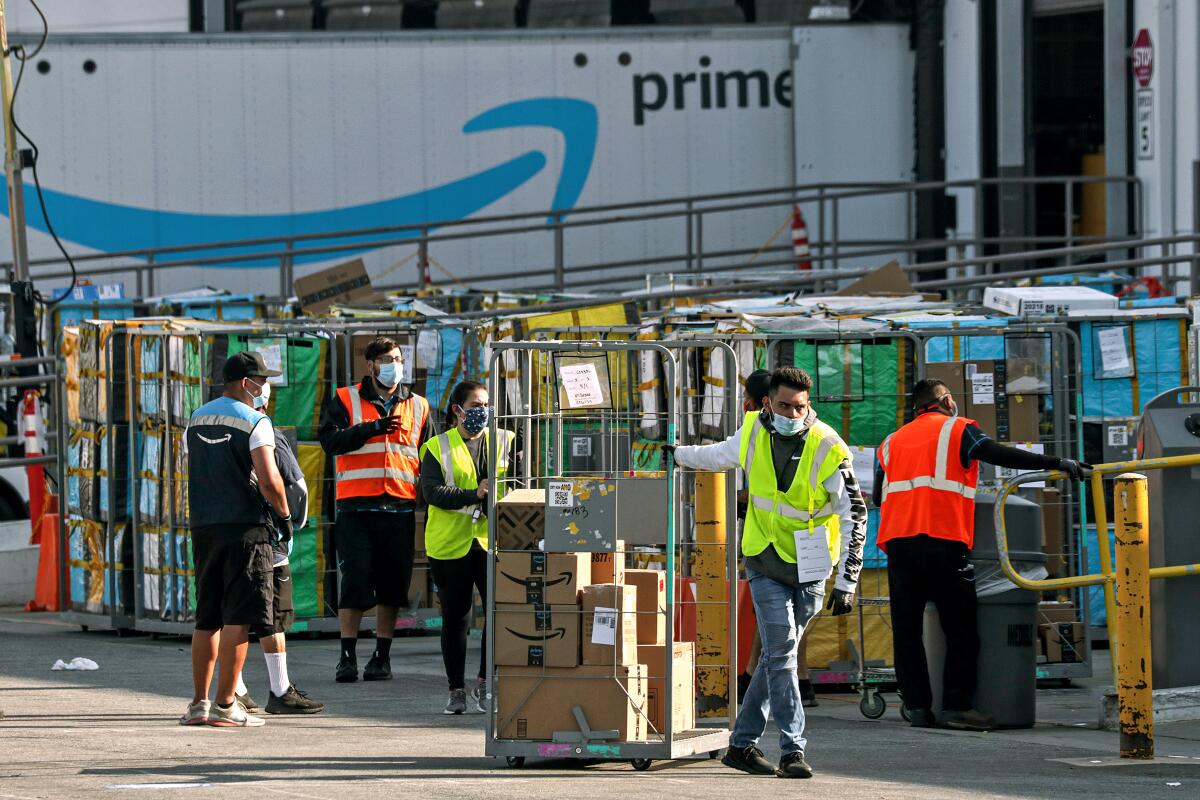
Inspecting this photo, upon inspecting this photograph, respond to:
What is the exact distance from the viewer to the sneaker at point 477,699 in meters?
11.5

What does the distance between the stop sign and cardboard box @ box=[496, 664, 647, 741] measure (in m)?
13.4

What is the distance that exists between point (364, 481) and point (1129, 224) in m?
11.5

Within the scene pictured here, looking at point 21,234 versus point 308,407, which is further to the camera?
point 21,234

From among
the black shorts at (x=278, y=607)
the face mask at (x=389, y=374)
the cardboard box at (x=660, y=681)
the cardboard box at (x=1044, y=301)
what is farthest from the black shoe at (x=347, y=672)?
the cardboard box at (x=1044, y=301)

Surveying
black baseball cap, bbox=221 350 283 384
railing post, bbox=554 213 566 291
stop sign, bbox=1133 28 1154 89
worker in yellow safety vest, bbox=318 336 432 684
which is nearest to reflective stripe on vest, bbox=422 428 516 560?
black baseball cap, bbox=221 350 283 384

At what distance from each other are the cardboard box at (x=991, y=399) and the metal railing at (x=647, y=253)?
9184 mm

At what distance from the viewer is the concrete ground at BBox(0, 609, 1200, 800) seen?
8.86 m

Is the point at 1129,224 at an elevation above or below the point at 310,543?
above

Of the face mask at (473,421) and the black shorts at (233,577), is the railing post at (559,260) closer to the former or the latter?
the face mask at (473,421)

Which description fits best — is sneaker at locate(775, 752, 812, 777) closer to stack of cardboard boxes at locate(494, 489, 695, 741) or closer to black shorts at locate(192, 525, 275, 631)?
stack of cardboard boxes at locate(494, 489, 695, 741)

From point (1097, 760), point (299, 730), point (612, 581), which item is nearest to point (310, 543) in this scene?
point (299, 730)

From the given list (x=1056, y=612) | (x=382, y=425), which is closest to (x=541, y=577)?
(x=382, y=425)

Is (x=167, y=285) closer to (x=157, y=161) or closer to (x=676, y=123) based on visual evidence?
(x=157, y=161)

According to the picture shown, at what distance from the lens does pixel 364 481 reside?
1314 centimetres
